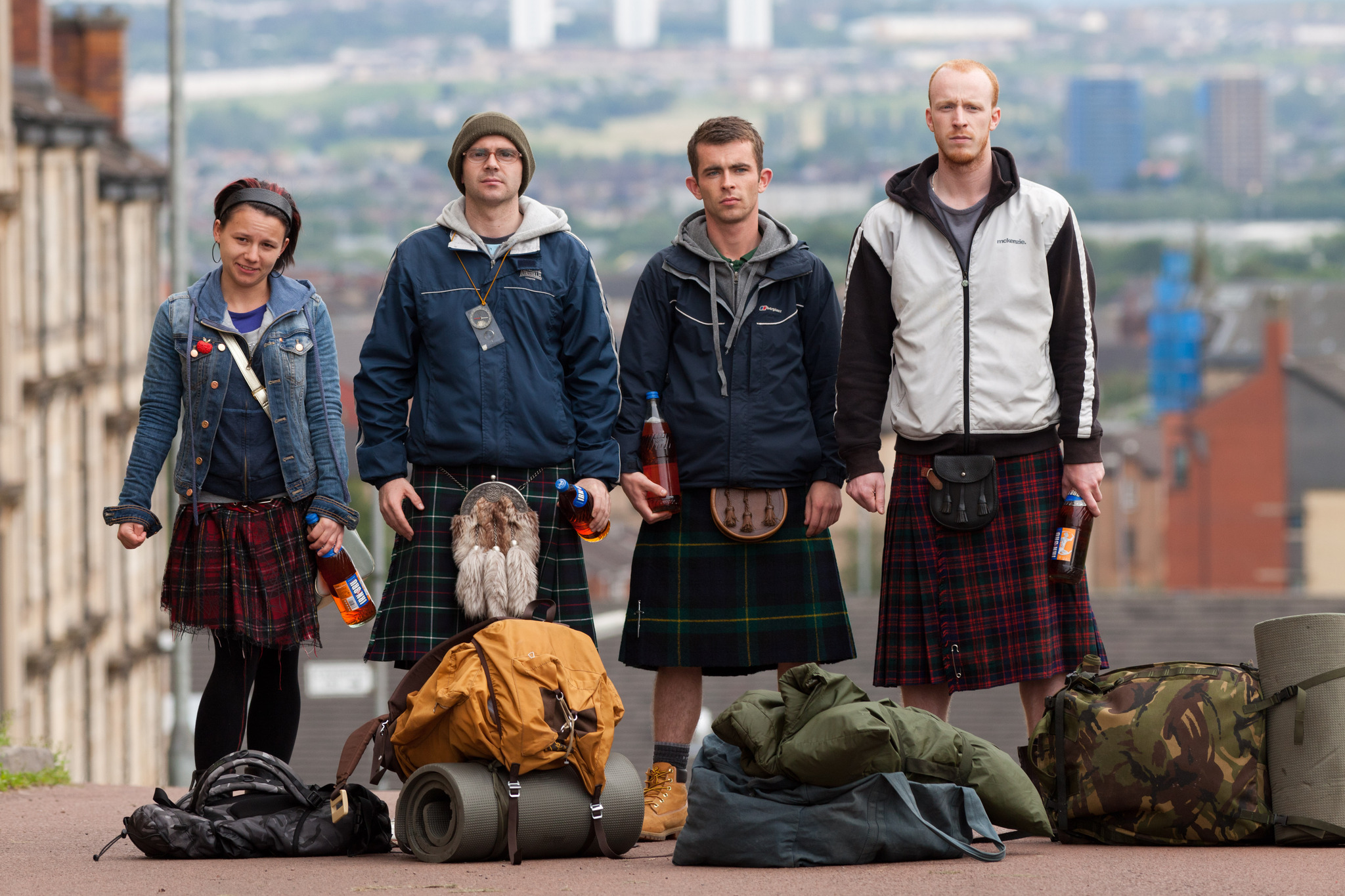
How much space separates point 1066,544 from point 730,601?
112 centimetres

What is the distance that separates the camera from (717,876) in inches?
222

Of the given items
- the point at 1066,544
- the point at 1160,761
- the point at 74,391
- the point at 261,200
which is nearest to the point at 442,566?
the point at 261,200

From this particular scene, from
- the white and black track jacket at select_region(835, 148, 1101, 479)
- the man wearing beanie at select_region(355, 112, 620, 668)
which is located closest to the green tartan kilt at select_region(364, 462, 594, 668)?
the man wearing beanie at select_region(355, 112, 620, 668)

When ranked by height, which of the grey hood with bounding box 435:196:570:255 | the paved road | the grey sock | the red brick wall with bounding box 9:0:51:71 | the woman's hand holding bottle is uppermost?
the red brick wall with bounding box 9:0:51:71

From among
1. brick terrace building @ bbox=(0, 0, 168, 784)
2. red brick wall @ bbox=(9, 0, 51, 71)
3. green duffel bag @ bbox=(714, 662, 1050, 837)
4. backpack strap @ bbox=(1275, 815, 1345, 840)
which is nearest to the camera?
green duffel bag @ bbox=(714, 662, 1050, 837)

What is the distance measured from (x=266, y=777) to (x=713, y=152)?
247 cm

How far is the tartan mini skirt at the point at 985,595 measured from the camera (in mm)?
6477

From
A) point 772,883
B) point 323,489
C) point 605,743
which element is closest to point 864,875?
point 772,883

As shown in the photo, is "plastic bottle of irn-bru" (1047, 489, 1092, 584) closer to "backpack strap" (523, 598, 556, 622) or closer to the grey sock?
the grey sock

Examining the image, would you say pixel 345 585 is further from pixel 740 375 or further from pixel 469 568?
pixel 740 375

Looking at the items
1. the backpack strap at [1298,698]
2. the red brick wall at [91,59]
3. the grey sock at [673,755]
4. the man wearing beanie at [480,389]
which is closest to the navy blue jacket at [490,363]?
the man wearing beanie at [480,389]

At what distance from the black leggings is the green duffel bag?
4.98 ft

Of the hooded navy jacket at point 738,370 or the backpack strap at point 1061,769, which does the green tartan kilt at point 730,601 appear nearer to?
the hooded navy jacket at point 738,370

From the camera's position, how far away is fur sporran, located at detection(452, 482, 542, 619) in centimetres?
640
